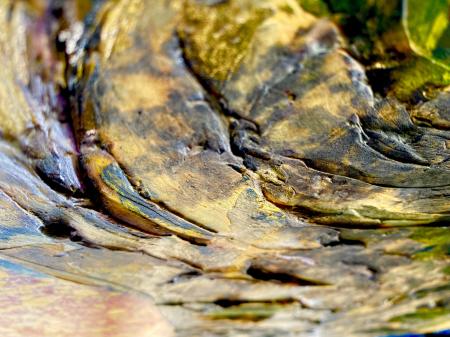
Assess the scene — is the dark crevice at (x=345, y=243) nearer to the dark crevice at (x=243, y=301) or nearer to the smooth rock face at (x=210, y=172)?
the smooth rock face at (x=210, y=172)

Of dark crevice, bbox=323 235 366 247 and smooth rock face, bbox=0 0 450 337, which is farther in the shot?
dark crevice, bbox=323 235 366 247

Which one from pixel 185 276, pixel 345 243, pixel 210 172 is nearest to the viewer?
pixel 210 172

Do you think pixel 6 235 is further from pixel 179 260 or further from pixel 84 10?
pixel 84 10

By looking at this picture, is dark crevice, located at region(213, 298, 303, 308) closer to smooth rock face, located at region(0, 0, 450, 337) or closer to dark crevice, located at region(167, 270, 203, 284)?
smooth rock face, located at region(0, 0, 450, 337)

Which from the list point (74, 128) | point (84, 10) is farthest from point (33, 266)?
point (84, 10)

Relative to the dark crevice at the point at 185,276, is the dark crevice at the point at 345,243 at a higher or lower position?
higher

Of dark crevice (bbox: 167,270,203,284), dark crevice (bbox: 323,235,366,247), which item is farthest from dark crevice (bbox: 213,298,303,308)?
dark crevice (bbox: 323,235,366,247)

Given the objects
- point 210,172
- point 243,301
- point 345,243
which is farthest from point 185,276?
point 210,172

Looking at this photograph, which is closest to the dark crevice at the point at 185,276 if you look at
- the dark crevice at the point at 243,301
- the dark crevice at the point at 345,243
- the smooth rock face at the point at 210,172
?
the smooth rock face at the point at 210,172

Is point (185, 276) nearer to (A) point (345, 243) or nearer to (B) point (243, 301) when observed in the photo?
(B) point (243, 301)
